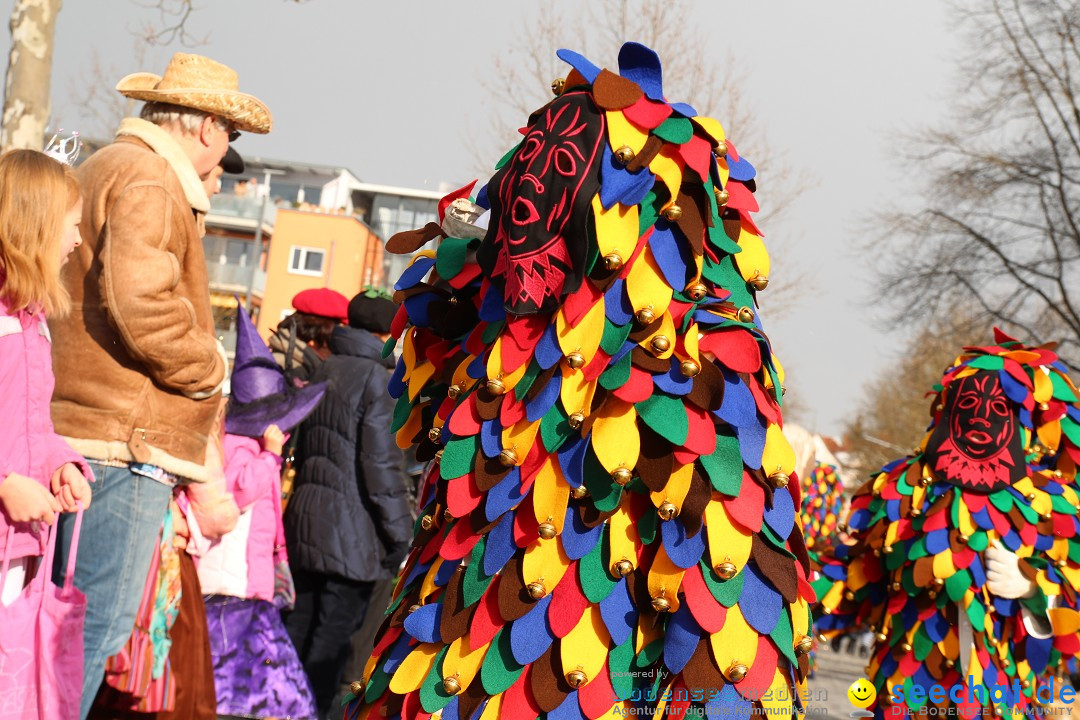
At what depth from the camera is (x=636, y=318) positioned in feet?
6.47

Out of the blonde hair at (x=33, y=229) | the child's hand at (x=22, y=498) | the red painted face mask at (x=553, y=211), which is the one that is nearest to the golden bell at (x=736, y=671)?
the red painted face mask at (x=553, y=211)

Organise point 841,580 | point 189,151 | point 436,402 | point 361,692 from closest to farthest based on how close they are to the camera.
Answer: point 361,692 < point 436,402 < point 189,151 < point 841,580

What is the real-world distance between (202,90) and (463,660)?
7.02 ft

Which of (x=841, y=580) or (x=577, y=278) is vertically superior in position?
(x=577, y=278)

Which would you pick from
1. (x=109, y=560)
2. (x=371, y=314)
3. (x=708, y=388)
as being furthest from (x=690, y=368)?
(x=371, y=314)

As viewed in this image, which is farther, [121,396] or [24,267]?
[121,396]

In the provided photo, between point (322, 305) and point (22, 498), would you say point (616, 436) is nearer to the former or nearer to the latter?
point (22, 498)

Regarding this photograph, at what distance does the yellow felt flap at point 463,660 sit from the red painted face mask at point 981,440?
2.50 metres

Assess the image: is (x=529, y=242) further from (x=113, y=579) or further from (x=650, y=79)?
(x=113, y=579)

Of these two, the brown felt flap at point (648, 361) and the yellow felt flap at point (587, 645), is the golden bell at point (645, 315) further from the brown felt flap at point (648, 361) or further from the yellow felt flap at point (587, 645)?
the yellow felt flap at point (587, 645)

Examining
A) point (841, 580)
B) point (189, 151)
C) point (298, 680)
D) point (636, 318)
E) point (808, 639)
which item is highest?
point (189, 151)

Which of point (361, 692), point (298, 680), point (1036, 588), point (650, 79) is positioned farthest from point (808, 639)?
point (298, 680)

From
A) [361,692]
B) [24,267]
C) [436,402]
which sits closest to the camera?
[361,692]

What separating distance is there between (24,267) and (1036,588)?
318 cm
